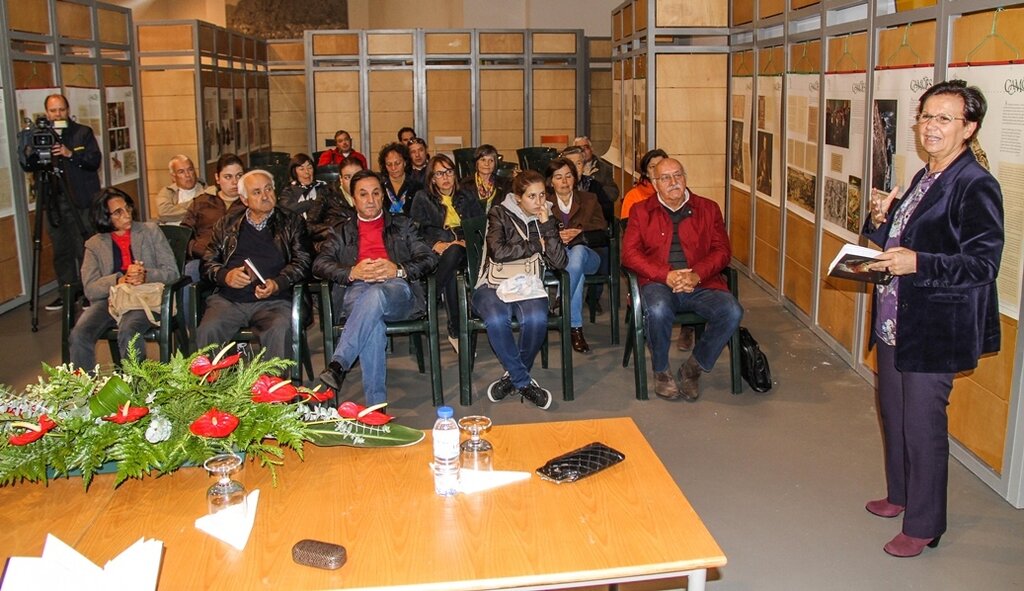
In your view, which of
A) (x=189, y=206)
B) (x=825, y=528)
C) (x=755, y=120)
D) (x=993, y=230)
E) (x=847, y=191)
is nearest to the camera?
(x=993, y=230)

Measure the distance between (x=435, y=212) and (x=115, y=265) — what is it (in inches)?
84.1

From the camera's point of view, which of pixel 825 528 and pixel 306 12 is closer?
pixel 825 528

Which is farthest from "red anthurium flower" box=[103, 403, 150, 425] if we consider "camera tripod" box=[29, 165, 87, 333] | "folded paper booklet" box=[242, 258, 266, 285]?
"camera tripod" box=[29, 165, 87, 333]

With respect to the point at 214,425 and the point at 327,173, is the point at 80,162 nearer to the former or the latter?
the point at 327,173

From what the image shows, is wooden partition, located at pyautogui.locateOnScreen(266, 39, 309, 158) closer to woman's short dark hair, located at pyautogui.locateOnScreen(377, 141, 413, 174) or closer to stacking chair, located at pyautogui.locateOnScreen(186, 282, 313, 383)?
woman's short dark hair, located at pyautogui.locateOnScreen(377, 141, 413, 174)

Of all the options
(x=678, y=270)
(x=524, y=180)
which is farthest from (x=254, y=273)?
(x=678, y=270)

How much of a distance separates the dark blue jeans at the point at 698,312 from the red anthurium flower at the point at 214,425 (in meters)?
3.07

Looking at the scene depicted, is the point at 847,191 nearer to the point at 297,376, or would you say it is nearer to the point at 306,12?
the point at 297,376

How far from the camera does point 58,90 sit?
8297mm

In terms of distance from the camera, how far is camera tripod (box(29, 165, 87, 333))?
704 centimetres

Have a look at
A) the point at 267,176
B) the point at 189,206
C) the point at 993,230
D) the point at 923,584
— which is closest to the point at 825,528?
the point at 923,584

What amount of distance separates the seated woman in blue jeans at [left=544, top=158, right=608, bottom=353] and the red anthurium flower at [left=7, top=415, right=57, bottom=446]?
3951mm

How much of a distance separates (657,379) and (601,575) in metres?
3.22

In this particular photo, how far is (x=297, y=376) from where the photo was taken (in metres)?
5.14
